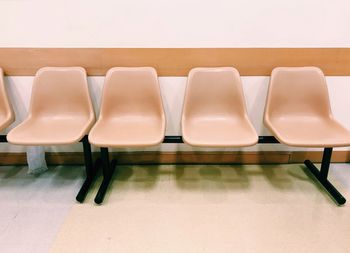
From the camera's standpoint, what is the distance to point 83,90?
2.28 m

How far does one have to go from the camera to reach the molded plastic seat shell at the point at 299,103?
87.0 inches

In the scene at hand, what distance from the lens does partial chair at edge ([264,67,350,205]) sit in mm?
2191

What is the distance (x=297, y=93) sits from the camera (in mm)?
2305

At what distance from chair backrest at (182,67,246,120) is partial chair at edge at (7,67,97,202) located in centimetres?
78

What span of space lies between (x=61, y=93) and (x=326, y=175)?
217 cm

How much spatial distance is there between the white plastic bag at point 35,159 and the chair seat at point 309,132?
1885 millimetres

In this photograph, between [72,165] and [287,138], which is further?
[72,165]

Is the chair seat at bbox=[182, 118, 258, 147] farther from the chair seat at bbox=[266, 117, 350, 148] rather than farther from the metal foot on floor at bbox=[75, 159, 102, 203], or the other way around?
the metal foot on floor at bbox=[75, 159, 102, 203]

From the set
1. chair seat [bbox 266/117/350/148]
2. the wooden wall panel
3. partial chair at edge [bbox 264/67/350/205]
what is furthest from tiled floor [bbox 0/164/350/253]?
the wooden wall panel

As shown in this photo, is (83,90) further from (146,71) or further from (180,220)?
(180,220)
